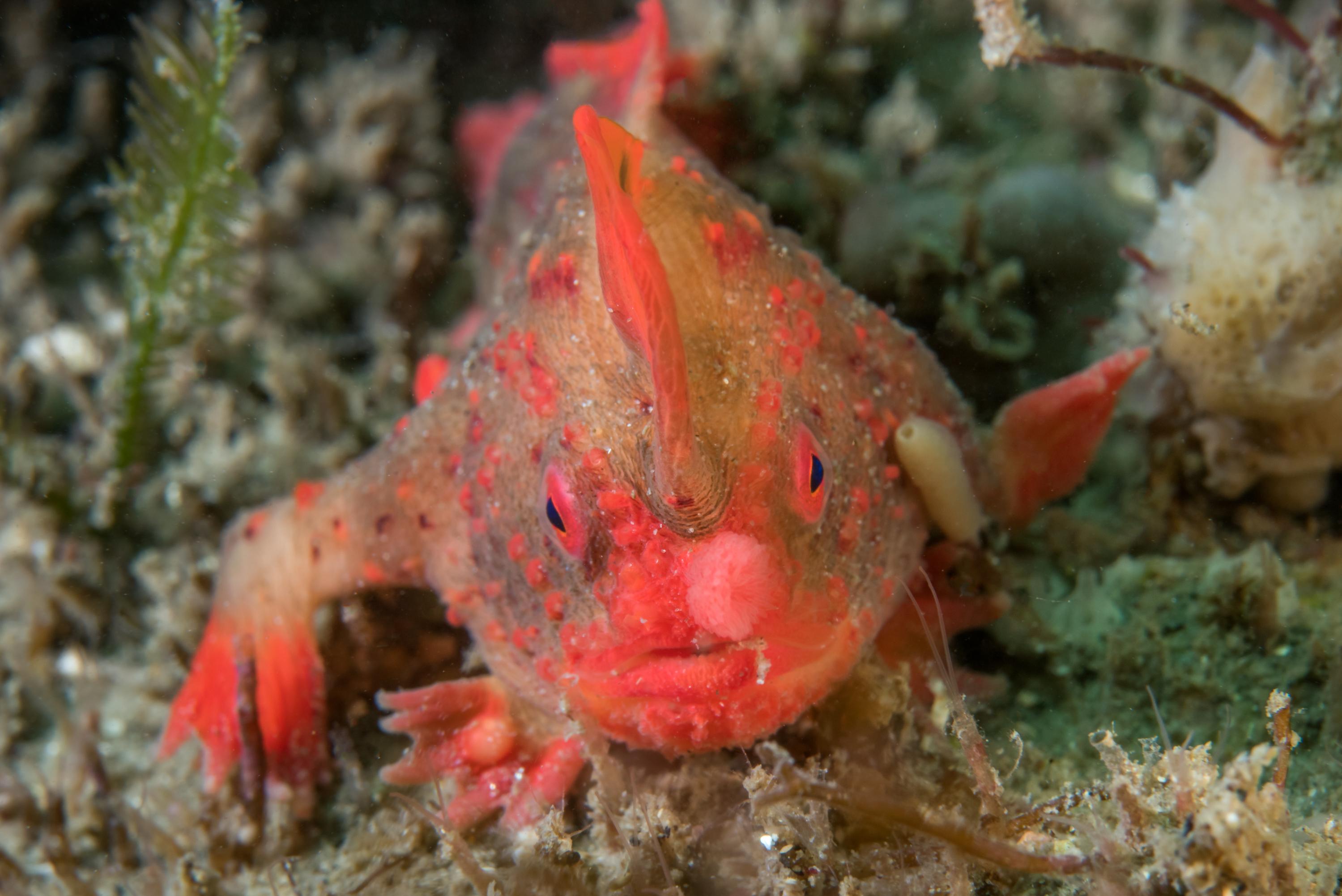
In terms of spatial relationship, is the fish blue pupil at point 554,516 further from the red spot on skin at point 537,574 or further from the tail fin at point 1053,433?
the tail fin at point 1053,433

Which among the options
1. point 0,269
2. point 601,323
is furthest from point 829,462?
point 0,269

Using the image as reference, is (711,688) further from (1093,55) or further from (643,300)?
(1093,55)

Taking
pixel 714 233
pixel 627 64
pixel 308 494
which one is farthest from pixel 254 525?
pixel 627 64

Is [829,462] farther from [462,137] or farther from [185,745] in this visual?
[462,137]

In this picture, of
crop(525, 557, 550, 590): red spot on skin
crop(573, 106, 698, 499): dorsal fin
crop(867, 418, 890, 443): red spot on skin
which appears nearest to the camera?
crop(573, 106, 698, 499): dorsal fin

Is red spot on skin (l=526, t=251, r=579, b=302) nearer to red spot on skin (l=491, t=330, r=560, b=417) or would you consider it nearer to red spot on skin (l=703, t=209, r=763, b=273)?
red spot on skin (l=491, t=330, r=560, b=417)

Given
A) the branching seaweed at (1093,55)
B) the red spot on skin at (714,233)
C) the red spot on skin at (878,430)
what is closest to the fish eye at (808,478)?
the red spot on skin at (878,430)

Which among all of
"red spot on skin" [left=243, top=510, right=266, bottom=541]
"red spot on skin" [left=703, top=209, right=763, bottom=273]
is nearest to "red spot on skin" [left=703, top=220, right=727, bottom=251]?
"red spot on skin" [left=703, top=209, right=763, bottom=273]
